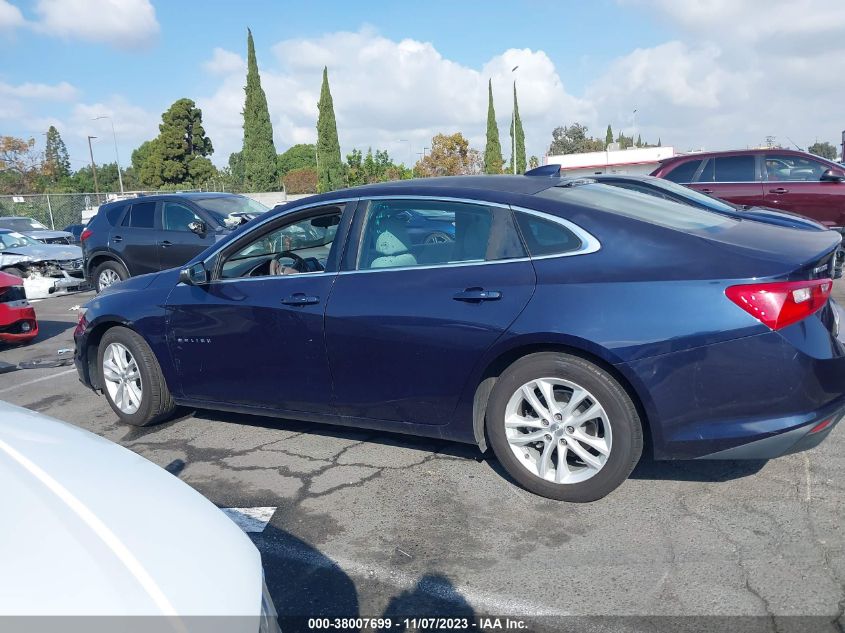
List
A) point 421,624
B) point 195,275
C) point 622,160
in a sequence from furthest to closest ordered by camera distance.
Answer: point 622,160 < point 195,275 < point 421,624

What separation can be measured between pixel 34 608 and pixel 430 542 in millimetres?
2150

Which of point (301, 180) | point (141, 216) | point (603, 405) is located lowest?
point (603, 405)

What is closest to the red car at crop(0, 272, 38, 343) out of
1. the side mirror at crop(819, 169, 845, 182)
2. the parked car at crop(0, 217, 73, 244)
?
the side mirror at crop(819, 169, 845, 182)

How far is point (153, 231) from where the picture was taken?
37.7 feet

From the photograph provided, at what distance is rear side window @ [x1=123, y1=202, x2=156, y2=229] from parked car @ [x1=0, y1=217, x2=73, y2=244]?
836cm

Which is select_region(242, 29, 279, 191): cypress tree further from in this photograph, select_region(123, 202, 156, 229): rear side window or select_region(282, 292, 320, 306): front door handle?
select_region(282, 292, 320, 306): front door handle

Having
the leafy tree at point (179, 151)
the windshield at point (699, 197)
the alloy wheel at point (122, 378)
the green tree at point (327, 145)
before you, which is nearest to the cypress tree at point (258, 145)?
the green tree at point (327, 145)

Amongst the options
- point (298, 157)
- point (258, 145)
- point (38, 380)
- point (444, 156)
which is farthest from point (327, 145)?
point (298, 157)

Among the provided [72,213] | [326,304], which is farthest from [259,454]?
[72,213]

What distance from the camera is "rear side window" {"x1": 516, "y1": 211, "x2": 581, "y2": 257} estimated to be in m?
3.62

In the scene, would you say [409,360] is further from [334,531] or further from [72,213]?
[72,213]

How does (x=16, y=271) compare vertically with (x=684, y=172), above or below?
below

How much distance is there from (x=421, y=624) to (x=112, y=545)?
143cm

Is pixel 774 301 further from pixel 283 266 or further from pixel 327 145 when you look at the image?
pixel 327 145
